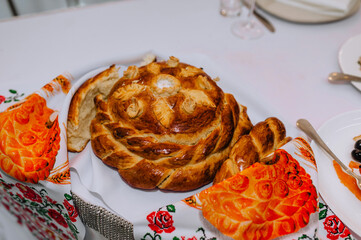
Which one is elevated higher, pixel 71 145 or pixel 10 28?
pixel 10 28

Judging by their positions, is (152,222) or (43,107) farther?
(43,107)

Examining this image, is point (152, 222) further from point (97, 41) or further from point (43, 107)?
point (97, 41)

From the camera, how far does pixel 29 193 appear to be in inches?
29.7

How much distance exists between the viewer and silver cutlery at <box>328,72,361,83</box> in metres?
0.96

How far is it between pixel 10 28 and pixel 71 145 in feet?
2.28

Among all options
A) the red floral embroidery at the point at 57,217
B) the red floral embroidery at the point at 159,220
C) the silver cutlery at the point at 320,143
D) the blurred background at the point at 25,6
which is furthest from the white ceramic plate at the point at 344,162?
the blurred background at the point at 25,6

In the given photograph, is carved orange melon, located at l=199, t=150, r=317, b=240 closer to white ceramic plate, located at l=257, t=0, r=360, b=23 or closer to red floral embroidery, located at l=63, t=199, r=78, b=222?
red floral embroidery, located at l=63, t=199, r=78, b=222

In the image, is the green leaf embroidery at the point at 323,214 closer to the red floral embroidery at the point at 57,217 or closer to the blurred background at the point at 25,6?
the red floral embroidery at the point at 57,217

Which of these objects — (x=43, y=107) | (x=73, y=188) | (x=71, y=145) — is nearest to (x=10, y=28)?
(x=43, y=107)

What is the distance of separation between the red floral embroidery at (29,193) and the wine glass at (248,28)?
33.4 inches

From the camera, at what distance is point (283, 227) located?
62 cm

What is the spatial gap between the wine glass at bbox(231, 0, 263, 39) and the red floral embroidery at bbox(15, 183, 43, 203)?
0.85 m

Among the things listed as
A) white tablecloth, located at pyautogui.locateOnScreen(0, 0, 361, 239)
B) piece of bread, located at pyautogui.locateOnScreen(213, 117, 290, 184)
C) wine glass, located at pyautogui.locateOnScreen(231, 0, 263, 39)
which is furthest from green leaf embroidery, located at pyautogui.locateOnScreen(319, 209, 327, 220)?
wine glass, located at pyautogui.locateOnScreen(231, 0, 263, 39)

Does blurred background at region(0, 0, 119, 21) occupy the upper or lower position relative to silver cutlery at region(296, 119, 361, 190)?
upper
